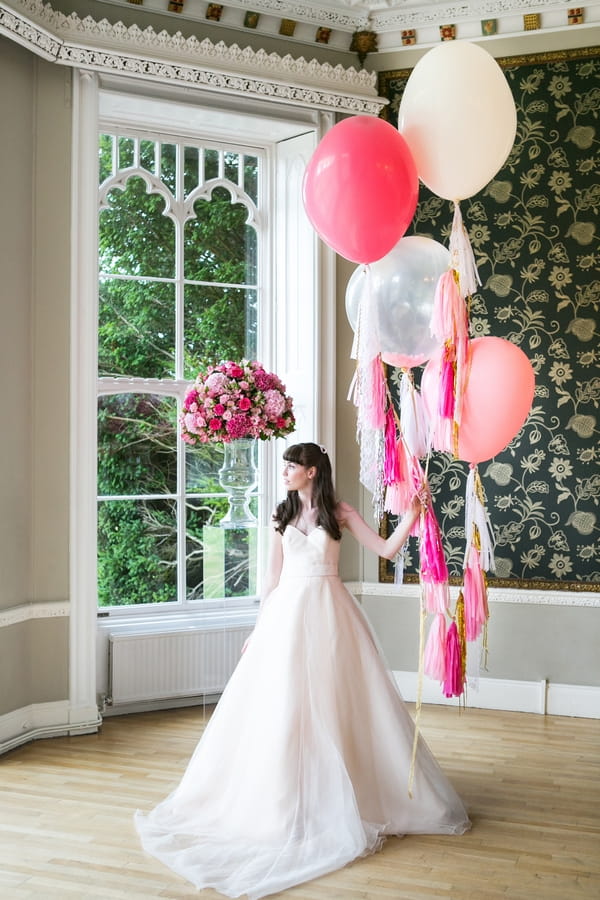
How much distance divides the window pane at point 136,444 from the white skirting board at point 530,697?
1783 mm

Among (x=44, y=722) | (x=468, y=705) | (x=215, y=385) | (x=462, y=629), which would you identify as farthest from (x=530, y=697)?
(x=44, y=722)

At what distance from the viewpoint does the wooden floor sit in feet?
8.83

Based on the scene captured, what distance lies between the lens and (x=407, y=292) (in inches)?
123

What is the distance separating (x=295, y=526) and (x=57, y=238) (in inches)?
72.4

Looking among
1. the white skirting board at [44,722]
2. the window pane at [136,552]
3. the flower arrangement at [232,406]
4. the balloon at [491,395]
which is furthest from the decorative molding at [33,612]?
the balloon at [491,395]

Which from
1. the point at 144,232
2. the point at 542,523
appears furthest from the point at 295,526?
the point at 144,232

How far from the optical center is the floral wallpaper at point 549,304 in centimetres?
457

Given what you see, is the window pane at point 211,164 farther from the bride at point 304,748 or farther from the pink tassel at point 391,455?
the pink tassel at point 391,455

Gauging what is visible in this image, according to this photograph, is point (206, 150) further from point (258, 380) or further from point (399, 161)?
point (399, 161)

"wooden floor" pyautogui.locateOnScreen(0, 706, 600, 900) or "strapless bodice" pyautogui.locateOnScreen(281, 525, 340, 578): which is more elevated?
"strapless bodice" pyautogui.locateOnScreen(281, 525, 340, 578)

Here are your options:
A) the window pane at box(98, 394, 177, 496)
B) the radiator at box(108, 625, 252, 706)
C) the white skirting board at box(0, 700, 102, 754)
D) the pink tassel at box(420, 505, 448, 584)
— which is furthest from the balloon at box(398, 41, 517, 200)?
the white skirting board at box(0, 700, 102, 754)

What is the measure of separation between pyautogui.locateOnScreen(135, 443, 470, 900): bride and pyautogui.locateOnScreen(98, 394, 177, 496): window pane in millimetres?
1555

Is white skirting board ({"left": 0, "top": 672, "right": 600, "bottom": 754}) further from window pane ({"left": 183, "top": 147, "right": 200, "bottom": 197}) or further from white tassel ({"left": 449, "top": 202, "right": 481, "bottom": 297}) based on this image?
window pane ({"left": 183, "top": 147, "right": 200, "bottom": 197})

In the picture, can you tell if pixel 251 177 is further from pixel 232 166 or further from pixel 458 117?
pixel 458 117
